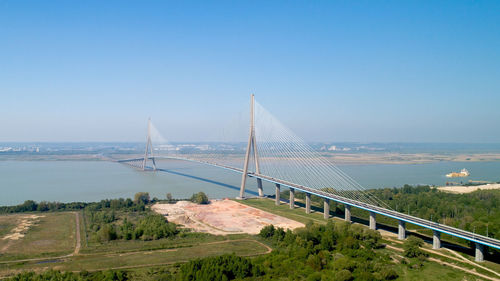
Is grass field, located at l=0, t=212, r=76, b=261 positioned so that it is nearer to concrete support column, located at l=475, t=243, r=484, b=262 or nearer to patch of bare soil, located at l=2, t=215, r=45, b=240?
patch of bare soil, located at l=2, t=215, r=45, b=240

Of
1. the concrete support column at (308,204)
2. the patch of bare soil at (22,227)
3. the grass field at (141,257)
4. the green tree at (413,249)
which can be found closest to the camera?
the grass field at (141,257)

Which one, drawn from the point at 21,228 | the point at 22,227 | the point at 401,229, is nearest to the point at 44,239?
the point at 21,228

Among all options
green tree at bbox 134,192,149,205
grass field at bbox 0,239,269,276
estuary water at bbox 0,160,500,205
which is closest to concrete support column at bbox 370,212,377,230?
grass field at bbox 0,239,269,276

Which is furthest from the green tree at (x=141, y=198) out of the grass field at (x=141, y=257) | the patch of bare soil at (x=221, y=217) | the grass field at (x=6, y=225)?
the grass field at (x=141, y=257)

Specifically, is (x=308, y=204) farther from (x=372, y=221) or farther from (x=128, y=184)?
(x=128, y=184)

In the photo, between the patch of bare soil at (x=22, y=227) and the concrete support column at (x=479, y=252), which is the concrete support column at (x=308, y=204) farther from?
the patch of bare soil at (x=22, y=227)
